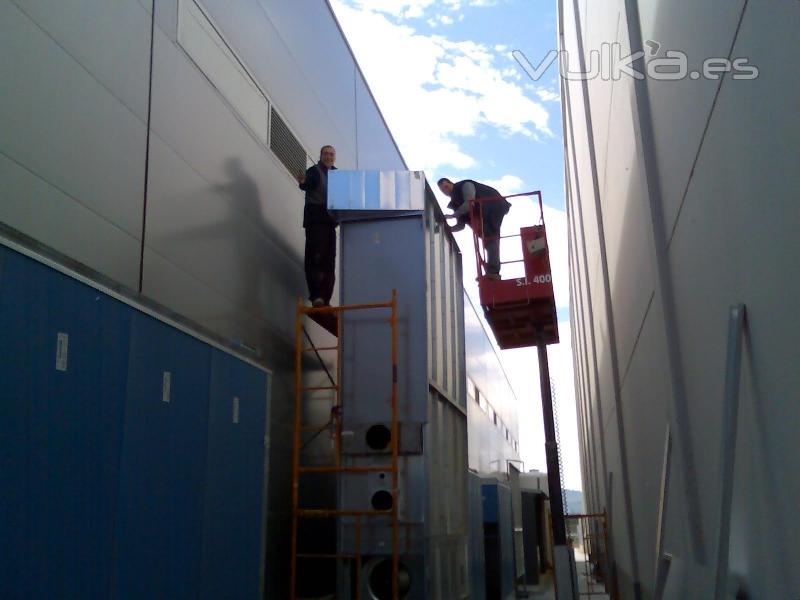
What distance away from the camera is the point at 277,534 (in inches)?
320

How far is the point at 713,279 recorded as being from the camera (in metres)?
3.66

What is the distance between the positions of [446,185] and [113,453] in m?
7.60

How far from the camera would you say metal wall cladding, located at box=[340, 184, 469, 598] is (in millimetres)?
7422

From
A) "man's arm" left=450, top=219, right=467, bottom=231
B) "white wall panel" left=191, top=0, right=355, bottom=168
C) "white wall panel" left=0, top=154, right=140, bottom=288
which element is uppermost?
"white wall panel" left=191, top=0, right=355, bottom=168

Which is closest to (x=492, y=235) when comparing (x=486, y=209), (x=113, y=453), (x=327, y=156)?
(x=486, y=209)

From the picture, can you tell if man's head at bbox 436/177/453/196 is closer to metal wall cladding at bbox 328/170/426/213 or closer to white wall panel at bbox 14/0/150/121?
metal wall cladding at bbox 328/170/426/213

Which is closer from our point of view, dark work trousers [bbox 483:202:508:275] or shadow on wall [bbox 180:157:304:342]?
shadow on wall [bbox 180:157:304:342]

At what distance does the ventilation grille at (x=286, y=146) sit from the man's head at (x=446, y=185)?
2.00m

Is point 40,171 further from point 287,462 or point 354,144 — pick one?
point 354,144

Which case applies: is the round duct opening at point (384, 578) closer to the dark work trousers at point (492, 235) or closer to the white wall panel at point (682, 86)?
the white wall panel at point (682, 86)

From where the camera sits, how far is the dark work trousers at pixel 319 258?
9.23 metres

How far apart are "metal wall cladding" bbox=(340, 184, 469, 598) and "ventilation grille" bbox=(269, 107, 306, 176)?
74.7 inches

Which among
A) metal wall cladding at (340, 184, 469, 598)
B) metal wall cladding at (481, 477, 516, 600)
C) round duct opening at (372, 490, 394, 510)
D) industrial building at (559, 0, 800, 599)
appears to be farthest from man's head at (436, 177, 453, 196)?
metal wall cladding at (481, 477, 516, 600)

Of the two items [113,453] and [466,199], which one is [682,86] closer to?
[113,453]
